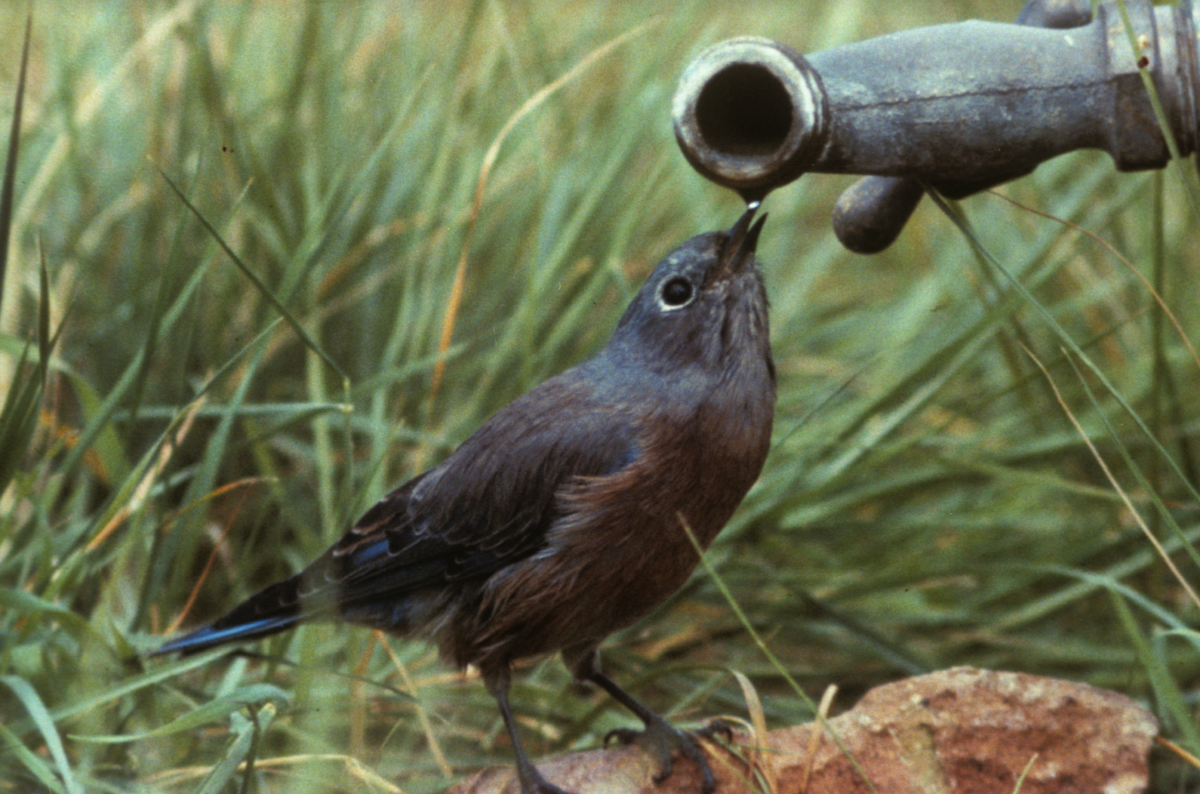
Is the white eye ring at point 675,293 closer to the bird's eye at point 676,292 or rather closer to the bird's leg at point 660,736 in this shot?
the bird's eye at point 676,292

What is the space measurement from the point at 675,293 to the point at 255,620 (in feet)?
3.12

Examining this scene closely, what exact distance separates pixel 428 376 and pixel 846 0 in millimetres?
2335

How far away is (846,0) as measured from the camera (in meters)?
4.72

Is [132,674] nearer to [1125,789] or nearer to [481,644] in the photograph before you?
[481,644]

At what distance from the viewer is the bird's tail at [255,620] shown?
2.27m

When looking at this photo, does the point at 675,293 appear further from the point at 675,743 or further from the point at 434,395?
the point at 434,395

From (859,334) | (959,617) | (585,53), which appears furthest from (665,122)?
(959,617)

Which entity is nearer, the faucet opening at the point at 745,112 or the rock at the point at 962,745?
the faucet opening at the point at 745,112

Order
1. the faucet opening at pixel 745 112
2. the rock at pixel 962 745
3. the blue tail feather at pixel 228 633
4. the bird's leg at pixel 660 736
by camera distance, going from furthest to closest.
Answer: the blue tail feather at pixel 228 633 < the bird's leg at pixel 660 736 < the rock at pixel 962 745 < the faucet opening at pixel 745 112

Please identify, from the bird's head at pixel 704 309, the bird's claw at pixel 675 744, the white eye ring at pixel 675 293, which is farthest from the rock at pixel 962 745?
the white eye ring at pixel 675 293

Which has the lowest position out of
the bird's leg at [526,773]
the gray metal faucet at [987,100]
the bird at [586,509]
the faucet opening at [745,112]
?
the bird's leg at [526,773]

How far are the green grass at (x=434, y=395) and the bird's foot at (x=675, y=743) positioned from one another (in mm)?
125

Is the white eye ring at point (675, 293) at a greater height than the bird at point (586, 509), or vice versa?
the white eye ring at point (675, 293)

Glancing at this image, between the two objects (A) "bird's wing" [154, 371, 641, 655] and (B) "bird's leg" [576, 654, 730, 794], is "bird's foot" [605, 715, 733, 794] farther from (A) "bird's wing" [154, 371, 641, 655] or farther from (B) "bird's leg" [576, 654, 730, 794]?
(A) "bird's wing" [154, 371, 641, 655]
